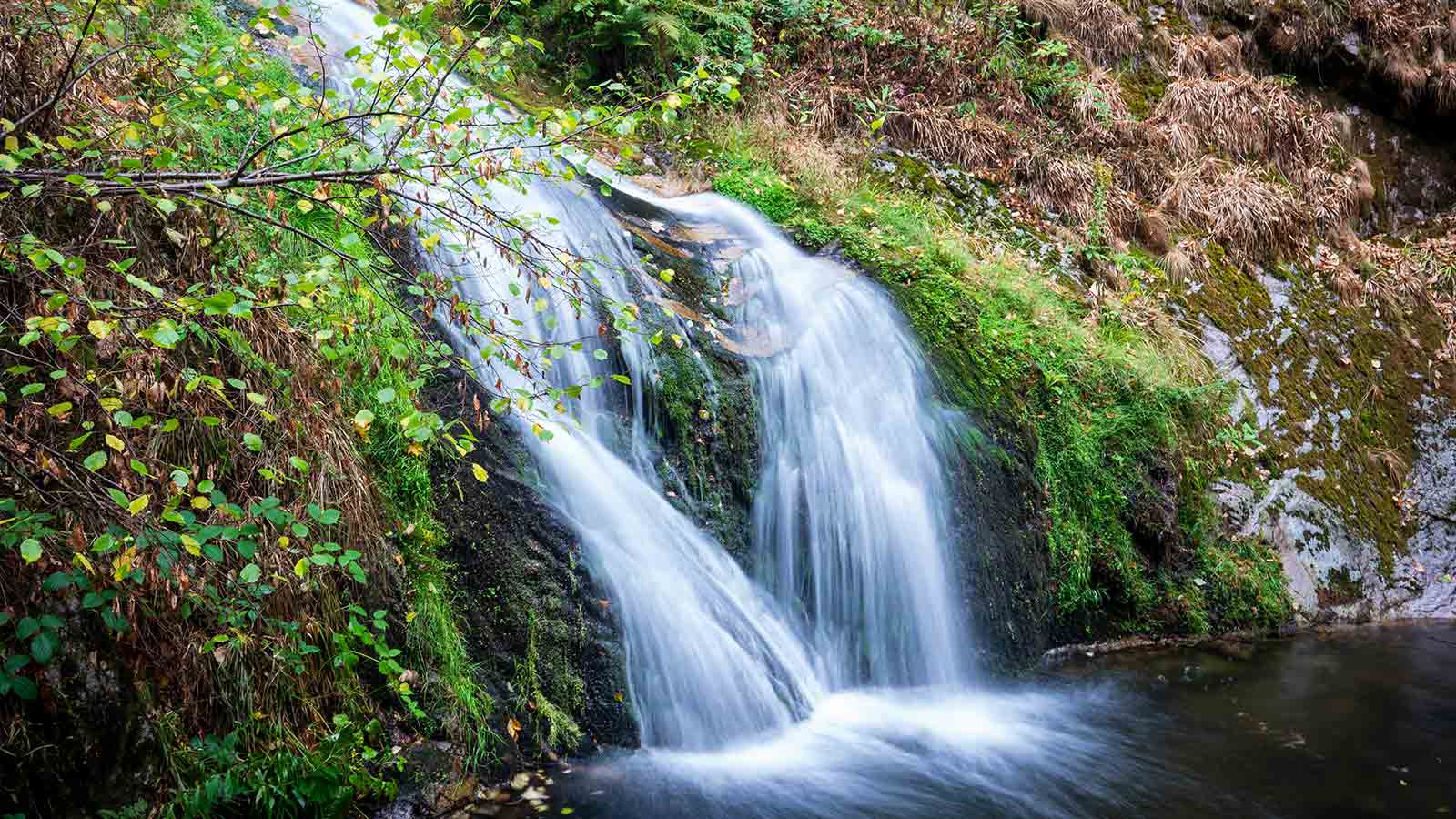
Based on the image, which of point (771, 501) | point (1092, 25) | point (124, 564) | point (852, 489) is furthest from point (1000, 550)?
point (1092, 25)

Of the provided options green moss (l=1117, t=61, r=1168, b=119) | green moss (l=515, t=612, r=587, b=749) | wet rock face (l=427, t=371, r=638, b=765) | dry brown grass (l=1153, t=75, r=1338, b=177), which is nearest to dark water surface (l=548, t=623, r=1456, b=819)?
green moss (l=515, t=612, r=587, b=749)

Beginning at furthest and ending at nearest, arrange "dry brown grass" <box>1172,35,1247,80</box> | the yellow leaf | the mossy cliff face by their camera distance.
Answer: "dry brown grass" <box>1172,35,1247,80</box> < the mossy cliff face < the yellow leaf

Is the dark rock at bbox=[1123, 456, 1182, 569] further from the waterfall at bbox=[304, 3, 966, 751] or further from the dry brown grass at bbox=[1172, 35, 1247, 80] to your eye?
the dry brown grass at bbox=[1172, 35, 1247, 80]

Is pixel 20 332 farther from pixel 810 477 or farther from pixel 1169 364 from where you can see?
pixel 1169 364

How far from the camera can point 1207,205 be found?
9648 millimetres

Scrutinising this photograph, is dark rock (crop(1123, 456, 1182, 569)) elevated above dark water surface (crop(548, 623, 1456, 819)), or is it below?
above

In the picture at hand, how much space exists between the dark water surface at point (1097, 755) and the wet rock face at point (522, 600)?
0.28 meters

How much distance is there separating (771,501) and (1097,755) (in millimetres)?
2133

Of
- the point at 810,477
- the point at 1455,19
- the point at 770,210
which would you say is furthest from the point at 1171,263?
the point at 1455,19

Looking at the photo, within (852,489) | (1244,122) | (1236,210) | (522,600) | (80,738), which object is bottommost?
(80,738)

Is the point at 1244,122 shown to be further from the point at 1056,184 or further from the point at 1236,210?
the point at 1056,184

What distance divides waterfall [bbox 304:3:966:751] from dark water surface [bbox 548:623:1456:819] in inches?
9.9

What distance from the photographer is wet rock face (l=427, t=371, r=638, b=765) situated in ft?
13.1

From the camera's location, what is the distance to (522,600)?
163 inches
